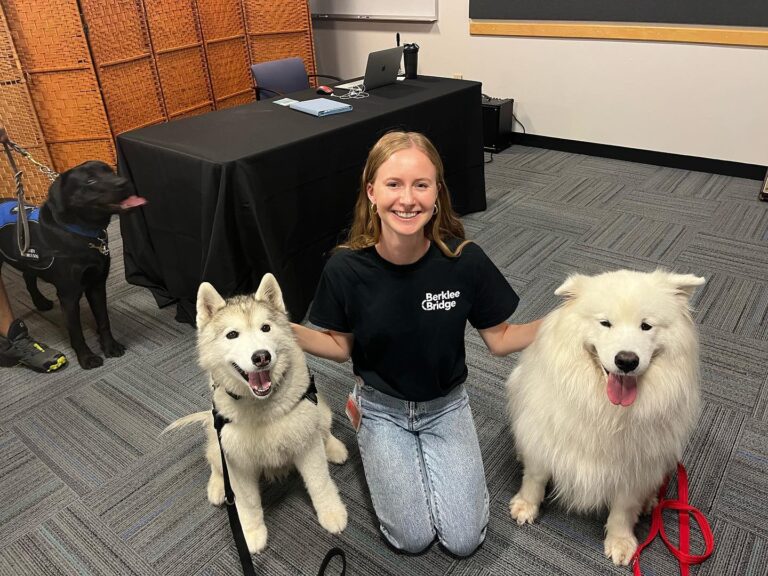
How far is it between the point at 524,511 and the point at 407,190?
1.05m

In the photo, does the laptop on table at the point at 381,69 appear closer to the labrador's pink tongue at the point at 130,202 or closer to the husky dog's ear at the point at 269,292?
the labrador's pink tongue at the point at 130,202

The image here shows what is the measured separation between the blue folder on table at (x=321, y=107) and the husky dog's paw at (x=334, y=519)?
6.50 feet

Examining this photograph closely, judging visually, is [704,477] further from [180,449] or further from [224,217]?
[224,217]

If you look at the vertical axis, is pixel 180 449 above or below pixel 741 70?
below

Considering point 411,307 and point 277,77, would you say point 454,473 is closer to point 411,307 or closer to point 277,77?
point 411,307

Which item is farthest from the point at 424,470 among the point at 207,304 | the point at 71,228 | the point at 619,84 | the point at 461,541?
the point at 619,84

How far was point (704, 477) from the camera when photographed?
1.74 meters

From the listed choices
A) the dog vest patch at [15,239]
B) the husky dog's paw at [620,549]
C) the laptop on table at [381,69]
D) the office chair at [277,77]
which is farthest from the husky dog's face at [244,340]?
the office chair at [277,77]

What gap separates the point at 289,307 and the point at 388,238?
4.06ft

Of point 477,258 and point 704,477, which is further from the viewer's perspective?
point 704,477

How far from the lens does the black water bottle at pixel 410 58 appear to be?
3.50 metres

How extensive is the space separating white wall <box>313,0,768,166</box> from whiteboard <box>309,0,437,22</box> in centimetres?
9

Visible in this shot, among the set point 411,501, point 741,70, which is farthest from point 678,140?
point 411,501

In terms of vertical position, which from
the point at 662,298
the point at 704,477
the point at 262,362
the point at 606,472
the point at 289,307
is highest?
the point at 662,298
